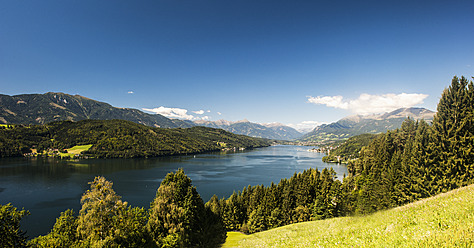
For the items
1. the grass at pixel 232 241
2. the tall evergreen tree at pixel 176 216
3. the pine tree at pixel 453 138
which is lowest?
the grass at pixel 232 241

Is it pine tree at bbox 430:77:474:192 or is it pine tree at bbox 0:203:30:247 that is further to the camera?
pine tree at bbox 430:77:474:192

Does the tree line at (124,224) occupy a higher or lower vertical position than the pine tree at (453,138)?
lower

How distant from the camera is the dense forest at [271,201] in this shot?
20422 millimetres

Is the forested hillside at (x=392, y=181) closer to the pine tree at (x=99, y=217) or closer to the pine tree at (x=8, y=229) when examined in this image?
the pine tree at (x=99, y=217)

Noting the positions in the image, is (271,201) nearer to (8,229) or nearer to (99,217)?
(99,217)

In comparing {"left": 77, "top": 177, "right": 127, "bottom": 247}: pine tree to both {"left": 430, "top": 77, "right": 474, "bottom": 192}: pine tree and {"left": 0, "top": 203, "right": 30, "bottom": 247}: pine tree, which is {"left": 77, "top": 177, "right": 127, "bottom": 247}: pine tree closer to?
{"left": 0, "top": 203, "right": 30, "bottom": 247}: pine tree

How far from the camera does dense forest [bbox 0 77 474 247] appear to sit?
804 inches

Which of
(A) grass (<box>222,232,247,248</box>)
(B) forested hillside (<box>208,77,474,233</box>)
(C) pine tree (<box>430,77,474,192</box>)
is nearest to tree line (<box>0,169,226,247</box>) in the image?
(A) grass (<box>222,232,247,248</box>)

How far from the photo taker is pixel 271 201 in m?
53.8

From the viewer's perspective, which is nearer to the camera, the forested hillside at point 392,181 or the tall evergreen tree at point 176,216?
the tall evergreen tree at point 176,216

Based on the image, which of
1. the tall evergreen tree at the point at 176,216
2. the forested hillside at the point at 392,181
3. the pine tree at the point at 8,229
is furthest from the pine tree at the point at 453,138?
the pine tree at the point at 8,229

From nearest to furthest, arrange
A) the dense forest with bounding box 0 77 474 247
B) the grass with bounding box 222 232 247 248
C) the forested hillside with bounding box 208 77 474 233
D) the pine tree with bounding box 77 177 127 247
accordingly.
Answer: the pine tree with bounding box 77 177 127 247, the dense forest with bounding box 0 77 474 247, the forested hillside with bounding box 208 77 474 233, the grass with bounding box 222 232 247 248

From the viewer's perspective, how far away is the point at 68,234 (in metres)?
27.0

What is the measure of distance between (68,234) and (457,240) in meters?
37.2
